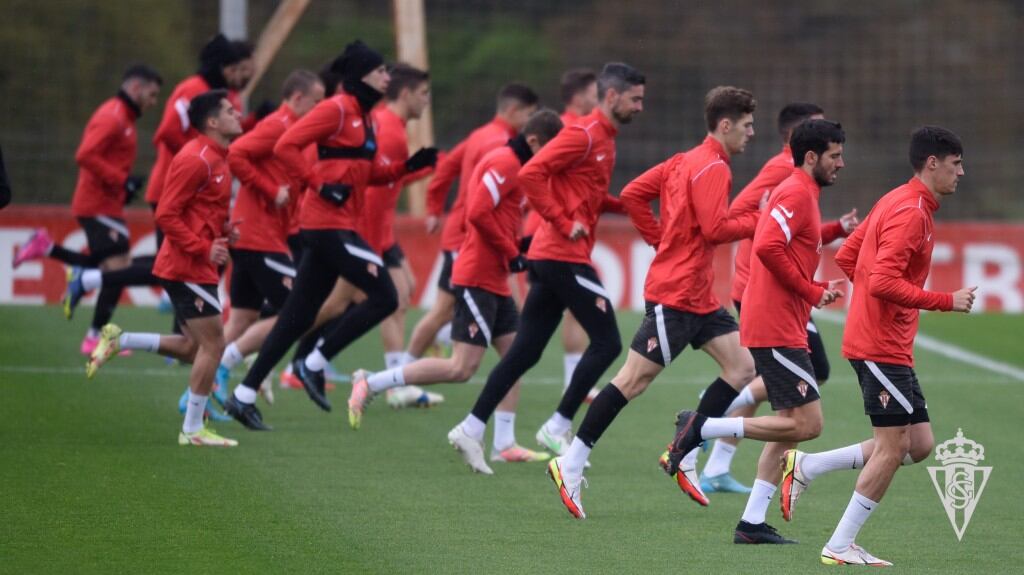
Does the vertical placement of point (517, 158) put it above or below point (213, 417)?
above

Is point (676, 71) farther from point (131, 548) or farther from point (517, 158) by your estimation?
point (131, 548)

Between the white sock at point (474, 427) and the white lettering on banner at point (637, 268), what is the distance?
10394 mm

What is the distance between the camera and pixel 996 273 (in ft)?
66.5

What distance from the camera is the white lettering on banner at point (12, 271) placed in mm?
18656

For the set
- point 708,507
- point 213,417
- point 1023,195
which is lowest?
point 1023,195

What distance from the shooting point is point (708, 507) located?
868 cm

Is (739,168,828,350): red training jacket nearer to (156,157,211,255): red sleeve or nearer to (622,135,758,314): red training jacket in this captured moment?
(622,135,758,314): red training jacket

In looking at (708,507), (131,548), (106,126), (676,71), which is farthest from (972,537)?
(676,71)

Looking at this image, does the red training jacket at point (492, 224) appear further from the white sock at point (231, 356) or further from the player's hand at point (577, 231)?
the white sock at point (231, 356)

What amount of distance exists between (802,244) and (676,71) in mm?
18898

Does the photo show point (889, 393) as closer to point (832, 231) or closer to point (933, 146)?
point (933, 146)

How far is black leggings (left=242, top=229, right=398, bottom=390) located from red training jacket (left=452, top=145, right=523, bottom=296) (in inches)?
33.4

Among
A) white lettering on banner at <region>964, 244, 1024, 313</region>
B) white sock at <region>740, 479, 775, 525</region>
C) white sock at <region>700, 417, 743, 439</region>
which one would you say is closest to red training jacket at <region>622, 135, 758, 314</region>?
white sock at <region>700, 417, 743, 439</region>

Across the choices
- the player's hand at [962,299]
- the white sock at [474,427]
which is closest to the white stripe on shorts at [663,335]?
the white sock at [474,427]
